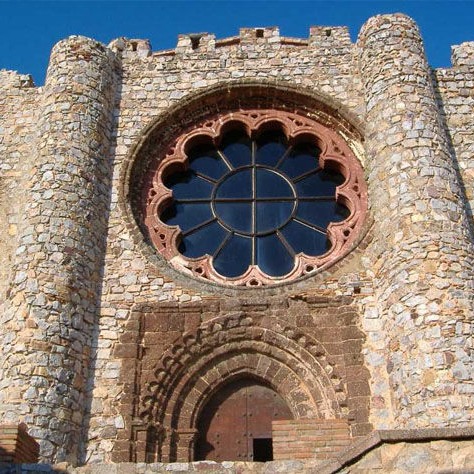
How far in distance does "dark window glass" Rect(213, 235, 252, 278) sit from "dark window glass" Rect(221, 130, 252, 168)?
4.70ft

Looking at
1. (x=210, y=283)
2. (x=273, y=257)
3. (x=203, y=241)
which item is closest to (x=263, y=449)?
(x=210, y=283)

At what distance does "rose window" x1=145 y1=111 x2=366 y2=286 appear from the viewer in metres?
11.0

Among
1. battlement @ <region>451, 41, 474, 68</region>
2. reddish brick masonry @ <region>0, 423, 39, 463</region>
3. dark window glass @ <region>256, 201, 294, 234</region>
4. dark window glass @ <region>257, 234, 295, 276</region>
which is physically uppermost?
battlement @ <region>451, 41, 474, 68</region>

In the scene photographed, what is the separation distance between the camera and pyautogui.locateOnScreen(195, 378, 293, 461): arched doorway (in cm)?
938

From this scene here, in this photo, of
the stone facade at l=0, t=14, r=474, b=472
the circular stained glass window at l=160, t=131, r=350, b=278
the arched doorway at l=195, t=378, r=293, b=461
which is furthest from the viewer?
the circular stained glass window at l=160, t=131, r=350, b=278

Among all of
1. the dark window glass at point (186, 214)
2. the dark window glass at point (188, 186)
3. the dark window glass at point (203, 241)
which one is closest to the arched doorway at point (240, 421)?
the dark window glass at point (203, 241)

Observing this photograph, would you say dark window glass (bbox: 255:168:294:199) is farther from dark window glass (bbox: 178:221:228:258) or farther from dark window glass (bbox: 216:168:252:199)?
dark window glass (bbox: 178:221:228:258)

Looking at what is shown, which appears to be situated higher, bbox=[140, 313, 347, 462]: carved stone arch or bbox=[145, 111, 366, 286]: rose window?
bbox=[145, 111, 366, 286]: rose window

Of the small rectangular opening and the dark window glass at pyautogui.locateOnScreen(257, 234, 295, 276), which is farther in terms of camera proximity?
the dark window glass at pyautogui.locateOnScreen(257, 234, 295, 276)

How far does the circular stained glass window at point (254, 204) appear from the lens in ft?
36.5

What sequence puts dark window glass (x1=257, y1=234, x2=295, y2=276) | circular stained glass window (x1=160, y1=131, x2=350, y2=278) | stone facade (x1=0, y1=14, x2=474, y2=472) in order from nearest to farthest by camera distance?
1. stone facade (x1=0, y1=14, x2=474, y2=472)
2. dark window glass (x1=257, y1=234, x2=295, y2=276)
3. circular stained glass window (x1=160, y1=131, x2=350, y2=278)

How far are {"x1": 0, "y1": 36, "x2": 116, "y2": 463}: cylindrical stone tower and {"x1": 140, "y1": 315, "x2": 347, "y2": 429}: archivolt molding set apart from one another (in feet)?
3.22

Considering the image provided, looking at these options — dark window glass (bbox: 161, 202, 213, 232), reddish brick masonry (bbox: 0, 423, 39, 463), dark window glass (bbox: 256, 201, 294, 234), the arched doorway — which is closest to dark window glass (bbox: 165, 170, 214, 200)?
dark window glass (bbox: 161, 202, 213, 232)

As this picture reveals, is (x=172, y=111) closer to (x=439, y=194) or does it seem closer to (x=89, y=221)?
(x=89, y=221)
